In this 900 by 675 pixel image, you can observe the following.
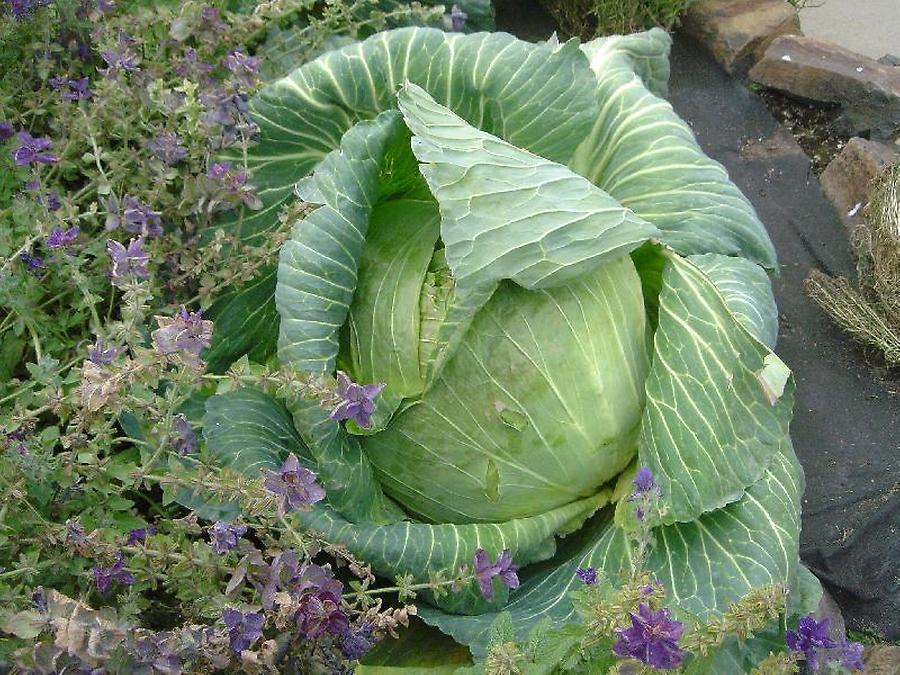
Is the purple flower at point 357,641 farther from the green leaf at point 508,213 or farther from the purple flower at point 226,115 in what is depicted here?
the purple flower at point 226,115

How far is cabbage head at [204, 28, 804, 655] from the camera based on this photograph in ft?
6.59

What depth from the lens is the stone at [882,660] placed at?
244cm

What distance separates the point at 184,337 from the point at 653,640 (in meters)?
0.85

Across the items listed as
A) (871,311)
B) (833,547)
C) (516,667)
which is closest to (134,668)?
(516,667)

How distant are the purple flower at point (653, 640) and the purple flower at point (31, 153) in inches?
58.4

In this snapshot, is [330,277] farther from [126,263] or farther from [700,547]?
[700,547]

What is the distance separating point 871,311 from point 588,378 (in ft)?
5.20

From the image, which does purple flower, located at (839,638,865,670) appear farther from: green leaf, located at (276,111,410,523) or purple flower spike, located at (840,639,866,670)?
green leaf, located at (276,111,410,523)

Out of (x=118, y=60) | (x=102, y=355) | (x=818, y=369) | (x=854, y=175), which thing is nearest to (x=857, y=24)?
(x=854, y=175)

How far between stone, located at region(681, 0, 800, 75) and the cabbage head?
2.19 meters

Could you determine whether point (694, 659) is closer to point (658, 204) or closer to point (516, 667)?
point (516, 667)

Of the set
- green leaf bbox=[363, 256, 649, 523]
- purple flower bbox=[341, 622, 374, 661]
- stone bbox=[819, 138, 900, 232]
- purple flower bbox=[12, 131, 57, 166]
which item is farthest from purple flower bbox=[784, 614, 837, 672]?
stone bbox=[819, 138, 900, 232]

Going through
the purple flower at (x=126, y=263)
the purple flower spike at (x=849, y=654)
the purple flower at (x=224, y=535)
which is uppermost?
the purple flower at (x=126, y=263)

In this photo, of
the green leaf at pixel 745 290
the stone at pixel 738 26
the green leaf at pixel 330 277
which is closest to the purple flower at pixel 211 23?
the green leaf at pixel 330 277
